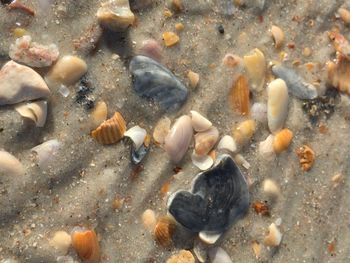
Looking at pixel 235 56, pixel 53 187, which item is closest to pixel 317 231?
pixel 235 56

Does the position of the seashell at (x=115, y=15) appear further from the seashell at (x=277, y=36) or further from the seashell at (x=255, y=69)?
the seashell at (x=277, y=36)

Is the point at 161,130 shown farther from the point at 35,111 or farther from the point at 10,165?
the point at 10,165

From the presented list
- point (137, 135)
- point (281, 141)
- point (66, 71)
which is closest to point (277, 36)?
point (281, 141)

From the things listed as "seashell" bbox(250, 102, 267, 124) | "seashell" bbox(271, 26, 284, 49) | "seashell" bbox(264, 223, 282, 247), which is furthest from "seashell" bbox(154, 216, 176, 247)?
"seashell" bbox(271, 26, 284, 49)

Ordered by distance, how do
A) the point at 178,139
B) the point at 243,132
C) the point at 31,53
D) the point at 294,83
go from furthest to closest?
the point at 294,83 → the point at 243,132 → the point at 178,139 → the point at 31,53

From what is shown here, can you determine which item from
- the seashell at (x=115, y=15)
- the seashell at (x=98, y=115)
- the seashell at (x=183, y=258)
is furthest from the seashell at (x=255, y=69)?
the seashell at (x=183, y=258)

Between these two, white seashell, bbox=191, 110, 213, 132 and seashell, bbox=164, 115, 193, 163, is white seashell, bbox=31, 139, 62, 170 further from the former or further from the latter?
white seashell, bbox=191, 110, 213, 132
